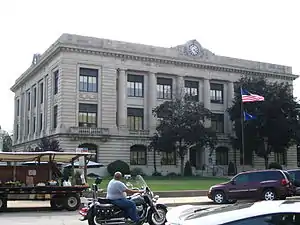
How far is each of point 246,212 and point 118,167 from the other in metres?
53.4

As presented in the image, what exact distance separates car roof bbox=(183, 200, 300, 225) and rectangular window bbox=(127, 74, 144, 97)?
59.3 meters

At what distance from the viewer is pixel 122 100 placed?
62469 millimetres

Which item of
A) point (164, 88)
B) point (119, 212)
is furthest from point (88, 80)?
point (119, 212)

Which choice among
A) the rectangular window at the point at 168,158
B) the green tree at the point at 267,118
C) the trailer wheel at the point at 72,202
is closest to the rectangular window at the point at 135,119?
the rectangular window at the point at 168,158

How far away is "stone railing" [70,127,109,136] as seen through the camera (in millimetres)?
57906

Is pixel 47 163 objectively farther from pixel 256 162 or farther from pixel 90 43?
pixel 256 162

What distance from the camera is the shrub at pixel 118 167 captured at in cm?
5734

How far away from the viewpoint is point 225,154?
232ft

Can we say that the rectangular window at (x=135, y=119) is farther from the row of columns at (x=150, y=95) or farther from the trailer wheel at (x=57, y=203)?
the trailer wheel at (x=57, y=203)

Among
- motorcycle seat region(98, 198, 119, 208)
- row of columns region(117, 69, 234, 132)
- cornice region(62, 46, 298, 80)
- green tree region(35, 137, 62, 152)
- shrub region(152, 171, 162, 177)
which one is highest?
cornice region(62, 46, 298, 80)

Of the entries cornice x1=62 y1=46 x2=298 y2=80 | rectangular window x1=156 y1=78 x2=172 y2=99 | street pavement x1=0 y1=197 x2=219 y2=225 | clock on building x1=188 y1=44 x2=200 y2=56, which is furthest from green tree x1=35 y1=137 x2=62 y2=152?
street pavement x1=0 y1=197 x2=219 y2=225

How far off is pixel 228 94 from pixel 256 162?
11.4 metres

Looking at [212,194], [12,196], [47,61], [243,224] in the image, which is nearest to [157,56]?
[47,61]

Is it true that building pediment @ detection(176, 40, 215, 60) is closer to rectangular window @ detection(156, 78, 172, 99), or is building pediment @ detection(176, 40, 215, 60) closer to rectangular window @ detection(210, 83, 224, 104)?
rectangular window @ detection(156, 78, 172, 99)
